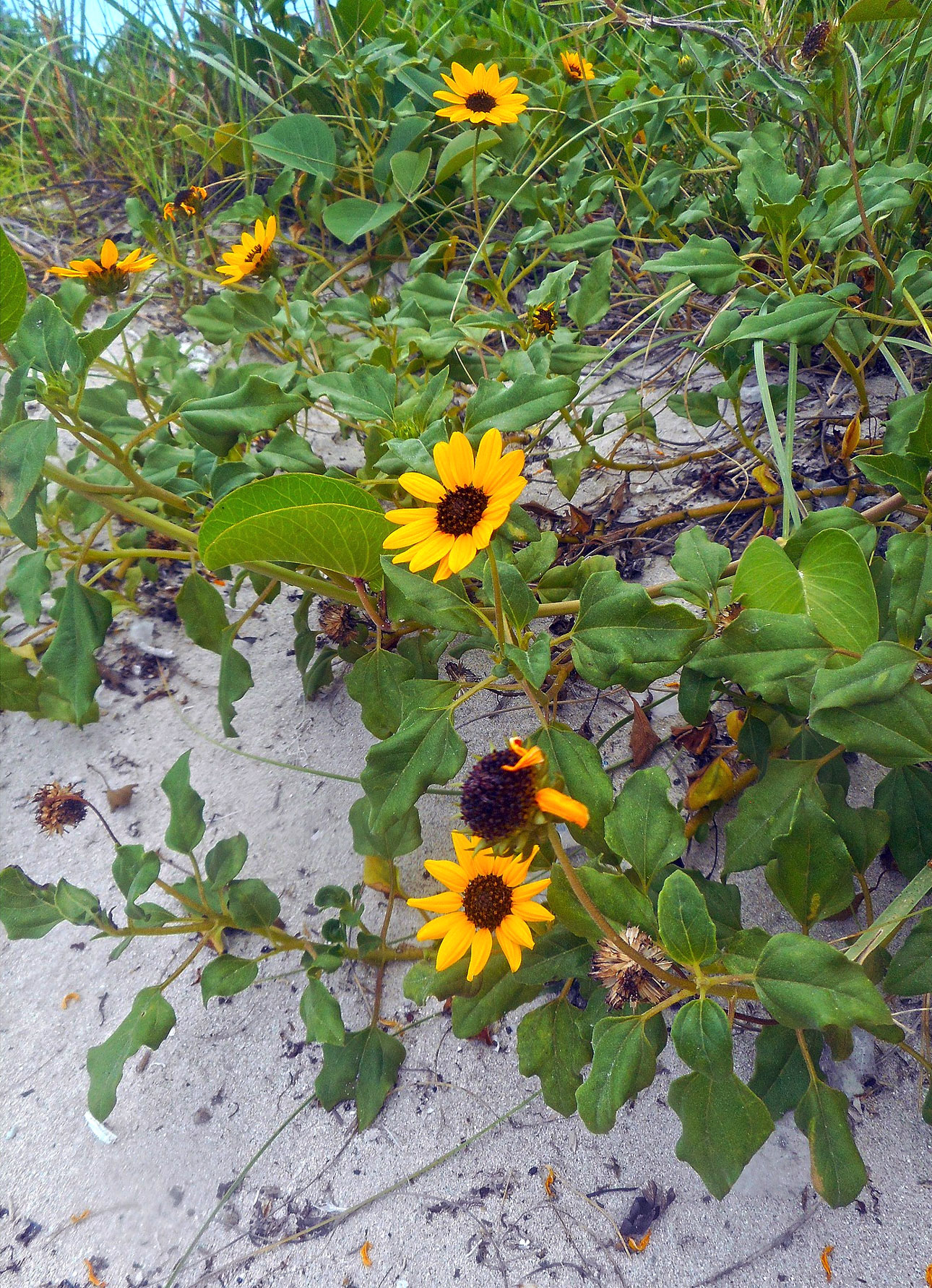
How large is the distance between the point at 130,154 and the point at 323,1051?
2.83 m

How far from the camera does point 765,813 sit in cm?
95

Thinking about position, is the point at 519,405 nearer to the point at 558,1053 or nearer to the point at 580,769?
the point at 580,769

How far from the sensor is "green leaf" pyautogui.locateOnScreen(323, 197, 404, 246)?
1.92 meters

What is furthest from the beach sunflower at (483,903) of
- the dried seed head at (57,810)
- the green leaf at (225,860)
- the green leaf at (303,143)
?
the green leaf at (303,143)

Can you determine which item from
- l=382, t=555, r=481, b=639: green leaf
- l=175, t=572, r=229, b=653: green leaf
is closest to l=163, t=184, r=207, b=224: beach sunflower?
l=175, t=572, r=229, b=653: green leaf

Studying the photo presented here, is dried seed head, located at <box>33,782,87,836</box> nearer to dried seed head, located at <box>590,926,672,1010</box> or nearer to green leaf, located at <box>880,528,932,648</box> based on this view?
dried seed head, located at <box>590,926,672,1010</box>

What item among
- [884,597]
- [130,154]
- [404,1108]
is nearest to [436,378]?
[884,597]

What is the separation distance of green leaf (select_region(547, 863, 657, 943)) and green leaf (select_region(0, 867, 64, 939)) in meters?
0.69

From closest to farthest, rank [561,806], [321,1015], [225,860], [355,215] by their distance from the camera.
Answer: [561,806]
[321,1015]
[225,860]
[355,215]

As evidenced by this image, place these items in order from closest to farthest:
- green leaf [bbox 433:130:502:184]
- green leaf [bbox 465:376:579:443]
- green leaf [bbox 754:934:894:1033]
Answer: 1. green leaf [bbox 754:934:894:1033]
2. green leaf [bbox 465:376:579:443]
3. green leaf [bbox 433:130:502:184]

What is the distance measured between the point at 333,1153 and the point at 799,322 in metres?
1.19

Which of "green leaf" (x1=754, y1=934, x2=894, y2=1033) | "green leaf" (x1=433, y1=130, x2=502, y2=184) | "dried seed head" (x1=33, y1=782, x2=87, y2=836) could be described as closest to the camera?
"green leaf" (x1=754, y1=934, x2=894, y2=1033)

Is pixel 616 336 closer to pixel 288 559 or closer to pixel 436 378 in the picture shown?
pixel 436 378

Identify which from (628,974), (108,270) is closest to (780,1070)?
(628,974)
